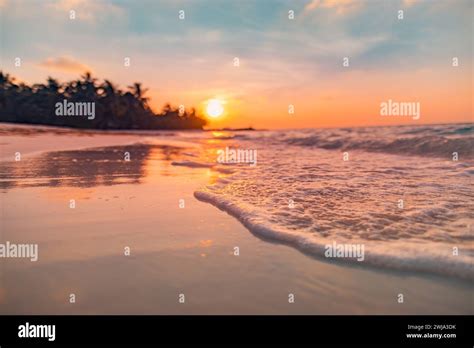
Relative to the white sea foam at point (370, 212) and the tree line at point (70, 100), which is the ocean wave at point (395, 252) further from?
the tree line at point (70, 100)

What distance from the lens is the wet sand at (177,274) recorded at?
7.34 ft

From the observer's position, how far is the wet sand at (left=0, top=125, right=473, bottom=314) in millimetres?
2238

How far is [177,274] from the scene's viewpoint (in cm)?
261

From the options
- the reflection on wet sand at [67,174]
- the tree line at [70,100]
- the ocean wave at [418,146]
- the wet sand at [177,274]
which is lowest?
the wet sand at [177,274]

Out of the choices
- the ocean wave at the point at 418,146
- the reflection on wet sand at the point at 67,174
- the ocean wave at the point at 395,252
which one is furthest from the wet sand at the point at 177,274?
the ocean wave at the point at 418,146

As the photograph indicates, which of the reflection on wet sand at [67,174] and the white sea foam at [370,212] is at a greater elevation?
the reflection on wet sand at [67,174]

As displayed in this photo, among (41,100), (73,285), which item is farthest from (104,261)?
(41,100)

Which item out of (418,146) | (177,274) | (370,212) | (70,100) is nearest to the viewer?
(177,274)

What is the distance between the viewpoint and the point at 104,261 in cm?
282

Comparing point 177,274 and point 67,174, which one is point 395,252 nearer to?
point 177,274

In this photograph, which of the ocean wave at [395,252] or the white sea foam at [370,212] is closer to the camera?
the ocean wave at [395,252]

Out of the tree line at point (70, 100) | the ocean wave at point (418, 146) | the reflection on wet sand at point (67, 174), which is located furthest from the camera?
the tree line at point (70, 100)

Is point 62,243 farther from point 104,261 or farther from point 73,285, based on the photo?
point 73,285

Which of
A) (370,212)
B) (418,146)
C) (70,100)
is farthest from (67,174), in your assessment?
(70,100)
